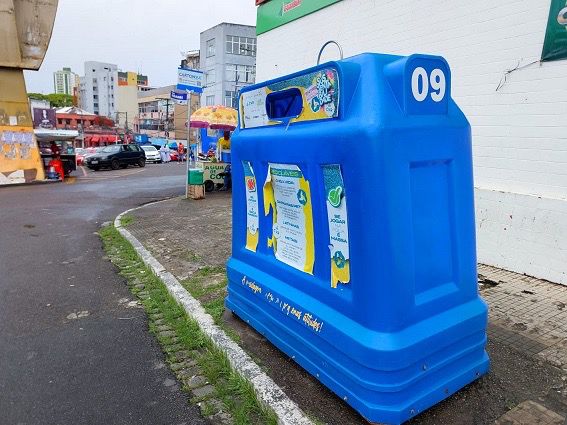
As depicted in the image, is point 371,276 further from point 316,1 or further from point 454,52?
point 316,1

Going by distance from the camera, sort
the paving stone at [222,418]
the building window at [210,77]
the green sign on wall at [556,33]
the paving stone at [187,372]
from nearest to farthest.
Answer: the paving stone at [222,418] < the paving stone at [187,372] < the green sign on wall at [556,33] < the building window at [210,77]

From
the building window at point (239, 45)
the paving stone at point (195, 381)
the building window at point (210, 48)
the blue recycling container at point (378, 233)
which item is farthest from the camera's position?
the building window at point (210, 48)

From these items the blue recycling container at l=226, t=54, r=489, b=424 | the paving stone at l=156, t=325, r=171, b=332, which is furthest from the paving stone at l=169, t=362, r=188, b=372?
the blue recycling container at l=226, t=54, r=489, b=424

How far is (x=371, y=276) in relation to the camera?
2.26m

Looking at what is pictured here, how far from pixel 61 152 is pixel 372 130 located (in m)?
21.0

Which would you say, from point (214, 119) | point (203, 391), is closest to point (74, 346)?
point (203, 391)

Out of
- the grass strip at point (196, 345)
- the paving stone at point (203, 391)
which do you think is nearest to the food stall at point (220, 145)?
the grass strip at point (196, 345)

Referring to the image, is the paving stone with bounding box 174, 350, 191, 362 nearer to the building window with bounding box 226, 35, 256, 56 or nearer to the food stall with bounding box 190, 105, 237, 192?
the food stall with bounding box 190, 105, 237, 192

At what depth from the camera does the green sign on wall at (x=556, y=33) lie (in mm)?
4465

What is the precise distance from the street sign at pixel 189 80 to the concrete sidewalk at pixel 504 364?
6.81m

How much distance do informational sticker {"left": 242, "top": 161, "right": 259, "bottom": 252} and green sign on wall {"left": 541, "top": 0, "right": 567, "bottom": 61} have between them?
12.7 feet

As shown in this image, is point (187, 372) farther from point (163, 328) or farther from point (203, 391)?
point (163, 328)

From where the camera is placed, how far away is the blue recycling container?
7.30 feet

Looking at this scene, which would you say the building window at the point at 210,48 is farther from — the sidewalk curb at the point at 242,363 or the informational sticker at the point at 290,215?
the informational sticker at the point at 290,215
